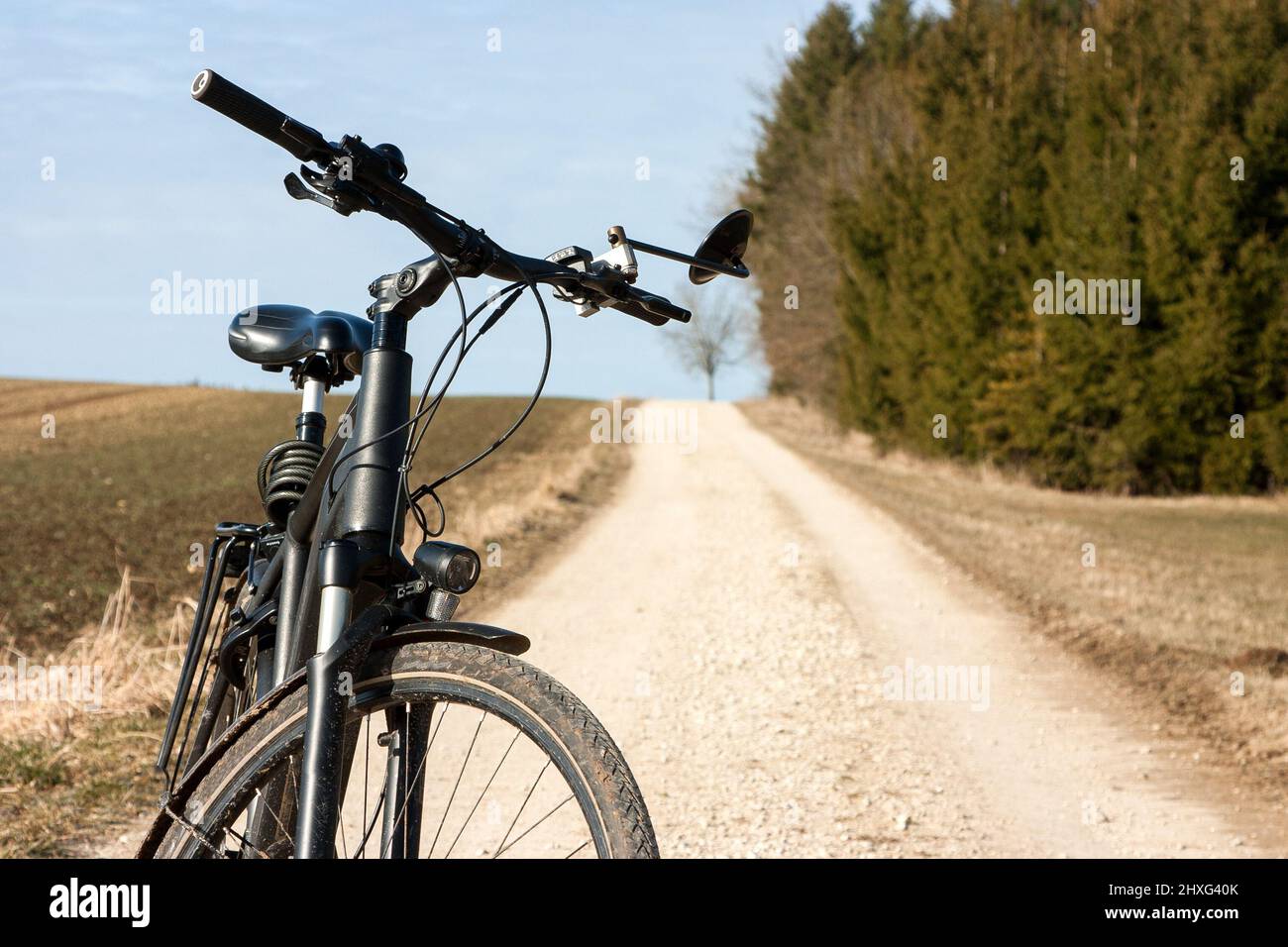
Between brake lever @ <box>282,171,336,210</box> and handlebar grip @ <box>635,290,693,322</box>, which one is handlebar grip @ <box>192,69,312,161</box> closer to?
brake lever @ <box>282,171,336,210</box>

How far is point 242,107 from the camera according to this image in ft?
6.64

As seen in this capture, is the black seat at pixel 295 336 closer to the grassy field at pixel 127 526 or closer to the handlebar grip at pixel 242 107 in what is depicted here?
the handlebar grip at pixel 242 107

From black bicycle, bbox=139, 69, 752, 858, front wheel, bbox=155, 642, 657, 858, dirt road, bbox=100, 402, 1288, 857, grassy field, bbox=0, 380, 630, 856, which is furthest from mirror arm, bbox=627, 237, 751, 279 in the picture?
grassy field, bbox=0, 380, 630, 856

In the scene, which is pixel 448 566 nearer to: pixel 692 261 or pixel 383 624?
pixel 383 624

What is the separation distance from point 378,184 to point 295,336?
1.03 metres

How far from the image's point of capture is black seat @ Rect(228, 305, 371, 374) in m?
3.06

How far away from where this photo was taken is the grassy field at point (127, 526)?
510 centimetres

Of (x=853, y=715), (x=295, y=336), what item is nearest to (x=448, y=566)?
(x=295, y=336)

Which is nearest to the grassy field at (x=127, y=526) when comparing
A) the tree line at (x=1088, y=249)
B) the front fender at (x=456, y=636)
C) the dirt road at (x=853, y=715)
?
the dirt road at (x=853, y=715)

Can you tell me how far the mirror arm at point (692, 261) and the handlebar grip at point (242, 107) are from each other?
0.80m

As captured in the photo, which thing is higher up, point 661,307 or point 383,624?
point 661,307
